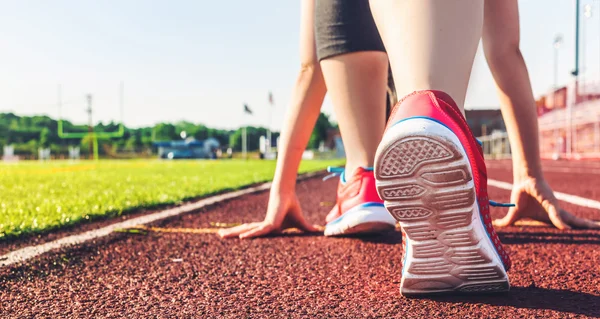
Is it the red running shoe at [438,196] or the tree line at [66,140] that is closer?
the red running shoe at [438,196]

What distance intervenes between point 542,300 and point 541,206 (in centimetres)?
122

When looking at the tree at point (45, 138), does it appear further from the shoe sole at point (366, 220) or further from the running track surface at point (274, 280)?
the shoe sole at point (366, 220)

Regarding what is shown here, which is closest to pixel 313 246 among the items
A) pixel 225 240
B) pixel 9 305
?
pixel 225 240

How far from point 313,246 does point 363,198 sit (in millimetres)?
263

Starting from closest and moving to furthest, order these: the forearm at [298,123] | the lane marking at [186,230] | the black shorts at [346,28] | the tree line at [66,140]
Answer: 1. the black shorts at [346,28]
2. the forearm at [298,123]
3. the lane marking at [186,230]
4. the tree line at [66,140]

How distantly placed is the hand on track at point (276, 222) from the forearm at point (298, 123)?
0.05 m

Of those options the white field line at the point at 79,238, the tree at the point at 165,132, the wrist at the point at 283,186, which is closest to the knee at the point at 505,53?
the wrist at the point at 283,186

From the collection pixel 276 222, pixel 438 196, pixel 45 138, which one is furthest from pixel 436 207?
pixel 45 138

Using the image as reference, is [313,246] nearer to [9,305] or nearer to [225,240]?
[225,240]

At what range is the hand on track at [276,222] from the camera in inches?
88.0

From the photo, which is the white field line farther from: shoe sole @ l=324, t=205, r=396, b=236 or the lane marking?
shoe sole @ l=324, t=205, r=396, b=236

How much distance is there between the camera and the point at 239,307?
1203 millimetres

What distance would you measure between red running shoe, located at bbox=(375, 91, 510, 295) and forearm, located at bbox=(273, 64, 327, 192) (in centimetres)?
111

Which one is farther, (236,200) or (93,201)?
(236,200)
